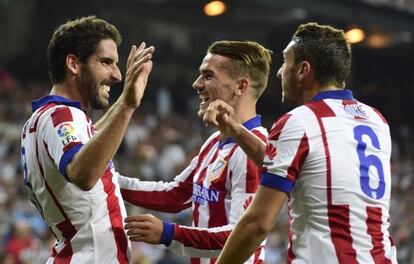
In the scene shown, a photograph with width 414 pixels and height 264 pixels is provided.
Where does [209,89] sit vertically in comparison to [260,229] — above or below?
above

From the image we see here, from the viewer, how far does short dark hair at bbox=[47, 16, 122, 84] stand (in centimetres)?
484

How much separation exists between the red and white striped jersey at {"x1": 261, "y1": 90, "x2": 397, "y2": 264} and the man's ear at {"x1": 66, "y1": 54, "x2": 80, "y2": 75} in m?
1.27

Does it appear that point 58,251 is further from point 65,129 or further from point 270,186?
point 270,186

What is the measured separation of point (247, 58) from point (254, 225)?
1.54 metres

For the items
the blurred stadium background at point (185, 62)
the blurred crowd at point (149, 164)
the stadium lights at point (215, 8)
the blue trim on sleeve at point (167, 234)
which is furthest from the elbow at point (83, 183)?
the stadium lights at point (215, 8)

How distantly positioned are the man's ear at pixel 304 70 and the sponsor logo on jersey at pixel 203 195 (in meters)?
0.98

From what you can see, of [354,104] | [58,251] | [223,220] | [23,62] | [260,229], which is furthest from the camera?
[23,62]

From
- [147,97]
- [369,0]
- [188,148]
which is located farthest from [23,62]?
[369,0]

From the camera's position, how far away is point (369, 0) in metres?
21.3

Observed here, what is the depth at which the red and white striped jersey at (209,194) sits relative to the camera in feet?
15.7

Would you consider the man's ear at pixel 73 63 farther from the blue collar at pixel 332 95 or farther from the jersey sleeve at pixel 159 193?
Result: the blue collar at pixel 332 95

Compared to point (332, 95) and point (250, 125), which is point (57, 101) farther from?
point (332, 95)

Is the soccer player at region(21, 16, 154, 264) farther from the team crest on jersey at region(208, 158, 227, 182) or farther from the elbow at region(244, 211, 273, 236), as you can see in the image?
the elbow at region(244, 211, 273, 236)

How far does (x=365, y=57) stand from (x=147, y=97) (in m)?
7.06
